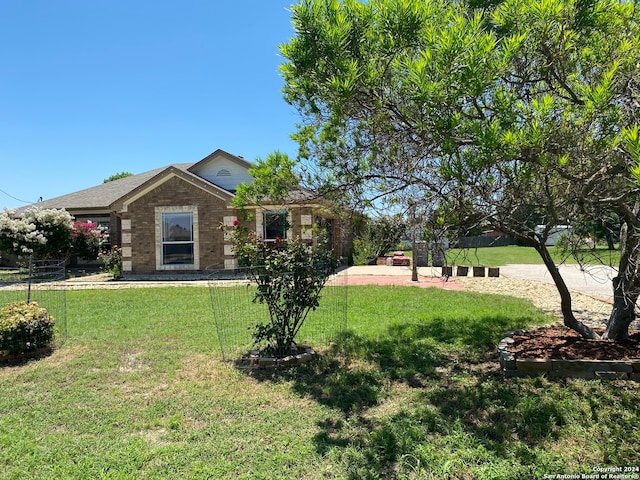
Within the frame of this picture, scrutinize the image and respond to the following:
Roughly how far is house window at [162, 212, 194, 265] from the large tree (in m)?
13.3

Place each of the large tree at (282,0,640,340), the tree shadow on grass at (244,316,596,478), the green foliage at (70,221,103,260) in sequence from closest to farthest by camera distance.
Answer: the large tree at (282,0,640,340) → the tree shadow on grass at (244,316,596,478) → the green foliage at (70,221,103,260)

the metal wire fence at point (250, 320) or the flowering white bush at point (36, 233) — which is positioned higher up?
the flowering white bush at point (36, 233)

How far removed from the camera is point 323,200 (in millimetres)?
5562

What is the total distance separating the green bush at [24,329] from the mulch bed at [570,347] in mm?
6872

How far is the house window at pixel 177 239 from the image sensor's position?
56.0 ft

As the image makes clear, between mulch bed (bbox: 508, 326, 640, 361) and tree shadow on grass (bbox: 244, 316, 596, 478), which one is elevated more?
mulch bed (bbox: 508, 326, 640, 361)

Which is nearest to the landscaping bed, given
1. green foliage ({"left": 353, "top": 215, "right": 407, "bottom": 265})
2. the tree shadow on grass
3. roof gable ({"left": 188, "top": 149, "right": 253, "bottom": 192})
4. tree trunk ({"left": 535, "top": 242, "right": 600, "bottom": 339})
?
tree trunk ({"left": 535, "top": 242, "right": 600, "bottom": 339})

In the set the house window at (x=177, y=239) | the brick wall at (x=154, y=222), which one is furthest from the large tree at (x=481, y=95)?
the house window at (x=177, y=239)

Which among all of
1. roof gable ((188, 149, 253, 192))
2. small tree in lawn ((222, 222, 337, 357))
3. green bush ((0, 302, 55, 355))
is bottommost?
green bush ((0, 302, 55, 355))

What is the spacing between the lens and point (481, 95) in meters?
3.30

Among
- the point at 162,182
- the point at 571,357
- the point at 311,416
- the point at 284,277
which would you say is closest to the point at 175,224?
the point at 162,182

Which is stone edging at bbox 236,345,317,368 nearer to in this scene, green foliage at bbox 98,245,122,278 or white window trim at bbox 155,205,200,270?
white window trim at bbox 155,205,200,270

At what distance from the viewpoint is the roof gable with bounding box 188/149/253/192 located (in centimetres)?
1891

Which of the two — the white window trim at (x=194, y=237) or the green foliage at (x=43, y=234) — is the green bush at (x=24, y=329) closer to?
the white window trim at (x=194, y=237)
